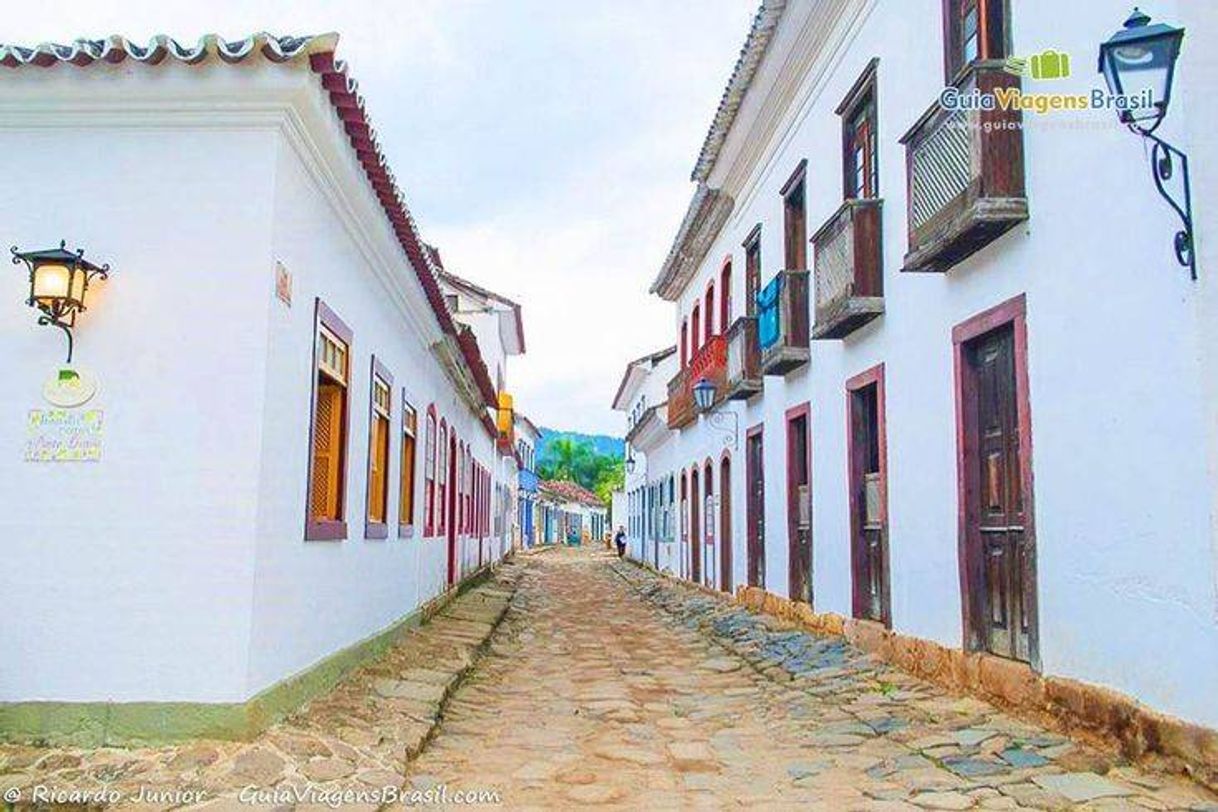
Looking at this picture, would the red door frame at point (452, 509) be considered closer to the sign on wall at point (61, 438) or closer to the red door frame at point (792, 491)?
the red door frame at point (792, 491)

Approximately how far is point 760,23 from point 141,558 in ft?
26.7

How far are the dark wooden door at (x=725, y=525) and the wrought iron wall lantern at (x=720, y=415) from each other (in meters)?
0.45

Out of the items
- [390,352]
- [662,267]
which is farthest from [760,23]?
[662,267]

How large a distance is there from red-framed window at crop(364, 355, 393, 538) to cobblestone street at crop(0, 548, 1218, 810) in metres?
1.16

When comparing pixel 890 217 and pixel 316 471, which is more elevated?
pixel 890 217

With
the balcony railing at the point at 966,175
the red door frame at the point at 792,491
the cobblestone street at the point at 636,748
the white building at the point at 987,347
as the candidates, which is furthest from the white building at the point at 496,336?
the balcony railing at the point at 966,175

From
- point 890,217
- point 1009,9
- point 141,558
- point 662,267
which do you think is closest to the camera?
point 141,558

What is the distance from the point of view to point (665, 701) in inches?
307

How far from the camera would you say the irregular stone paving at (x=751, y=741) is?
4879 millimetres

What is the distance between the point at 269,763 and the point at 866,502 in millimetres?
6019

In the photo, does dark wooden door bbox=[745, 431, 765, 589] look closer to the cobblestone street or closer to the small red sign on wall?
the cobblestone street

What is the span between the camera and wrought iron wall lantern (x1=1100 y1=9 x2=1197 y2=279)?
453cm

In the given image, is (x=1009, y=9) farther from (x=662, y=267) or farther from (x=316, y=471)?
(x=662, y=267)

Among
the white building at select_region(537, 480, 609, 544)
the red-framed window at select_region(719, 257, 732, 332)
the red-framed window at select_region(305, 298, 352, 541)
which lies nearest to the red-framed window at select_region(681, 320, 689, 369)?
the red-framed window at select_region(719, 257, 732, 332)
